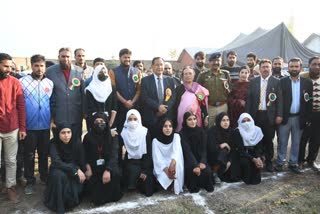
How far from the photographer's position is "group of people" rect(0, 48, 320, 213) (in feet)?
13.2

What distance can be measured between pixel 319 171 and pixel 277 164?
28.1 inches

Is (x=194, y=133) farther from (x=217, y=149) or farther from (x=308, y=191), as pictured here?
(x=308, y=191)

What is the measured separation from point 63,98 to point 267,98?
3.43 metres

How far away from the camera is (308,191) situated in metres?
4.36

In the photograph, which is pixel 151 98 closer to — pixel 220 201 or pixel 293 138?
pixel 220 201

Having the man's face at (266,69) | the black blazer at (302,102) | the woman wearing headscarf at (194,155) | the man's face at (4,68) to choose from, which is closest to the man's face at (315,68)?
the black blazer at (302,102)

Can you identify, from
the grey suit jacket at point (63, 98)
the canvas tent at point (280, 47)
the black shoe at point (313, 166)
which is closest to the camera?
the grey suit jacket at point (63, 98)

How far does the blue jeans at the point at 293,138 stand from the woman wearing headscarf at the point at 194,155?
1.55 metres

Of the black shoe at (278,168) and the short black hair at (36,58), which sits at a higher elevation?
the short black hair at (36,58)

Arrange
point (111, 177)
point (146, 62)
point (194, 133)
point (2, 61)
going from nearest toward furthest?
1. point (2, 61)
2. point (111, 177)
3. point (194, 133)
4. point (146, 62)

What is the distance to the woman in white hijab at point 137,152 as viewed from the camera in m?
4.31

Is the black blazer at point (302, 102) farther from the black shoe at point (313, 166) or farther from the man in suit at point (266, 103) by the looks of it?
the black shoe at point (313, 166)

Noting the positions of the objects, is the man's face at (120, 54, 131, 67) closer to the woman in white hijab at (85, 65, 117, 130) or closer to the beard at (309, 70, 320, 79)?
the woman in white hijab at (85, 65, 117, 130)

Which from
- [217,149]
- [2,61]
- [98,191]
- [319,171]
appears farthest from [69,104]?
[319,171]
